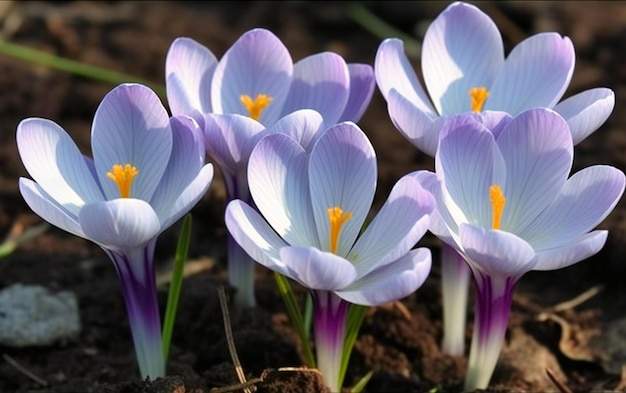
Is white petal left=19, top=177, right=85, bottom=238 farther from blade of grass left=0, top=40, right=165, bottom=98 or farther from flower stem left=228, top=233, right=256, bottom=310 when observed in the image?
blade of grass left=0, top=40, right=165, bottom=98

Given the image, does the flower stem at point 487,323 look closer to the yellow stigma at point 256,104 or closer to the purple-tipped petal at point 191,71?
the yellow stigma at point 256,104

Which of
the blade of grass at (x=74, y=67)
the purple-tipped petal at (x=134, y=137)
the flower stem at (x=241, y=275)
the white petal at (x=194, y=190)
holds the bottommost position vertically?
the flower stem at (x=241, y=275)

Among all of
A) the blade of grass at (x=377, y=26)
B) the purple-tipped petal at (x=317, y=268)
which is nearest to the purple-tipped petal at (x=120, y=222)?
the purple-tipped petal at (x=317, y=268)

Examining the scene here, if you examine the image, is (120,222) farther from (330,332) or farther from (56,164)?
(330,332)

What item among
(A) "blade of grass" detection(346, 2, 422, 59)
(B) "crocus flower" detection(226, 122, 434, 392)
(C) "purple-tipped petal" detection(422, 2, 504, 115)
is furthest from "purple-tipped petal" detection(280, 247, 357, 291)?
(A) "blade of grass" detection(346, 2, 422, 59)

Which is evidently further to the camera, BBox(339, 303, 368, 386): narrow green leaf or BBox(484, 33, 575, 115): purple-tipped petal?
BBox(484, 33, 575, 115): purple-tipped petal

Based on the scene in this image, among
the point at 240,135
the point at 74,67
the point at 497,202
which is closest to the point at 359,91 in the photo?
the point at 240,135
